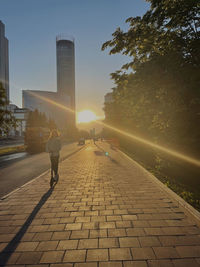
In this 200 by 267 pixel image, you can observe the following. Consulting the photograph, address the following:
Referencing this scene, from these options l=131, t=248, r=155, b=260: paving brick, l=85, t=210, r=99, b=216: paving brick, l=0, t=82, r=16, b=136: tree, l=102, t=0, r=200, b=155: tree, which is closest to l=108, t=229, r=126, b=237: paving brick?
l=131, t=248, r=155, b=260: paving brick

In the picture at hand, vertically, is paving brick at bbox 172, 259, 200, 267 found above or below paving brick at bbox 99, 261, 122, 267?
above

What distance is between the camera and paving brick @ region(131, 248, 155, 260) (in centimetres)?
236

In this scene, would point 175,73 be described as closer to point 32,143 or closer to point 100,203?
point 100,203

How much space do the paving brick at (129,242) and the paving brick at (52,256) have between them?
990mm

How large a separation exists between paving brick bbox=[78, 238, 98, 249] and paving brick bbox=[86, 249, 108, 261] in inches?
4.1

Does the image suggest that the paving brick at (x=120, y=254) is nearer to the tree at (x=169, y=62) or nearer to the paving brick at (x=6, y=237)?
the paving brick at (x=6, y=237)

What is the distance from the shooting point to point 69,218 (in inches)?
137

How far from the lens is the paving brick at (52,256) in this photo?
233 centimetres

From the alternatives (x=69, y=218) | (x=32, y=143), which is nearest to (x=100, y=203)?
(x=69, y=218)

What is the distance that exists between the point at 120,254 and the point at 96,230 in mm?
720

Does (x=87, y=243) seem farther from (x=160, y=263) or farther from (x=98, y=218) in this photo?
(x=160, y=263)

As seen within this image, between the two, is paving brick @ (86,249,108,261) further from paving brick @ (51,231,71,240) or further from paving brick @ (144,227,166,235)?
paving brick @ (144,227,166,235)

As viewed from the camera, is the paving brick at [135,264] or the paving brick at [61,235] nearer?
the paving brick at [135,264]

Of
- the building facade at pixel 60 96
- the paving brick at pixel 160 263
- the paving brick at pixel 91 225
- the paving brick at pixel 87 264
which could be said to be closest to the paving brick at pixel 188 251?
the paving brick at pixel 160 263
